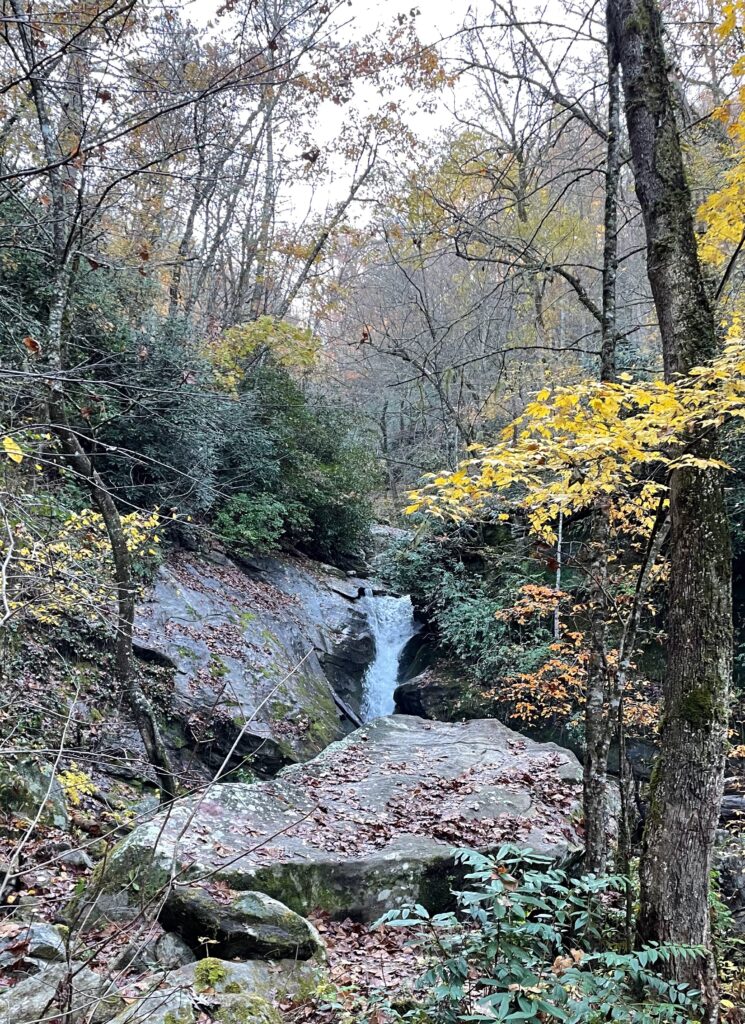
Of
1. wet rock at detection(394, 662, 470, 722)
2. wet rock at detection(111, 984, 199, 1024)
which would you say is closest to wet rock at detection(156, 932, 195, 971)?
wet rock at detection(111, 984, 199, 1024)

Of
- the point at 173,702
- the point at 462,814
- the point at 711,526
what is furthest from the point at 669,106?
the point at 173,702

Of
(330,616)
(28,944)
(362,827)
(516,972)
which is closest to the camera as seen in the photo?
(516,972)

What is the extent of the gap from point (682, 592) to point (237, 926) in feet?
11.3

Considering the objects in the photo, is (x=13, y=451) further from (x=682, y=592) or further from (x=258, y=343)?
(x=258, y=343)

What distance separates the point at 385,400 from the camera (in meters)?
25.7

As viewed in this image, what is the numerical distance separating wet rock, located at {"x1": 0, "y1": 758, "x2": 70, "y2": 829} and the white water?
Result: 735 centimetres

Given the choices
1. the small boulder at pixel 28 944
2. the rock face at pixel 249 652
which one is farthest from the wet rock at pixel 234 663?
the small boulder at pixel 28 944

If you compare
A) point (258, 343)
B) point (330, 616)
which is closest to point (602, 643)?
point (330, 616)

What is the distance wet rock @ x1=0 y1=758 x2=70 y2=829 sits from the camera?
4.68m

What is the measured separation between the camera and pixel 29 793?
4.89m

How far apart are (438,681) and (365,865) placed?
7695mm

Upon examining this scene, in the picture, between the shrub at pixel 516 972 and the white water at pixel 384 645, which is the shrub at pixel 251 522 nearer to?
the white water at pixel 384 645

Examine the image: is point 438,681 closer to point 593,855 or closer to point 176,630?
point 176,630

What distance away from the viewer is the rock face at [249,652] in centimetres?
835
